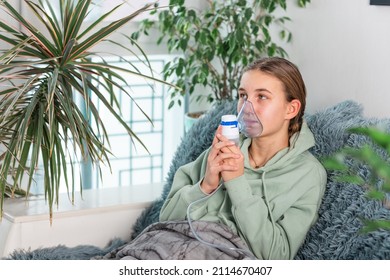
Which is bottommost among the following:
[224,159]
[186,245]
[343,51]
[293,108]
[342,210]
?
[186,245]

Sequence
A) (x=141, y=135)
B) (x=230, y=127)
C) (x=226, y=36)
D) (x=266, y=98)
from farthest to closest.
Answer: (x=141, y=135)
(x=226, y=36)
(x=266, y=98)
(x=230, y=127)

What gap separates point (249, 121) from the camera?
2123mm

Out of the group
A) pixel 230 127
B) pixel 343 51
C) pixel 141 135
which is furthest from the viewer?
pixel 141 135

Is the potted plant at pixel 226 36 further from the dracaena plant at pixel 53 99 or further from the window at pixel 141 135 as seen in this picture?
the dracaena plant at pixel 53 99

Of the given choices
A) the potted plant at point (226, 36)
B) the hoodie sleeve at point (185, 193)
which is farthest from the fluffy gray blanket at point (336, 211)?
the potted plant at point (226, 36)

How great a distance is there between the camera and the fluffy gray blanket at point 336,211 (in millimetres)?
1894

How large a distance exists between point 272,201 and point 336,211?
0.17 meters

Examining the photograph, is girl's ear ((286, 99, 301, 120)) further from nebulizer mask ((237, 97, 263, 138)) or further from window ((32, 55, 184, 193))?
window ((32, 55, 184, 193))

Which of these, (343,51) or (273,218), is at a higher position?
(343,51)

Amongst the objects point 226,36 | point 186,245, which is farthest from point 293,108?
point 226,36

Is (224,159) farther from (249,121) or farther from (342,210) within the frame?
(342,210)

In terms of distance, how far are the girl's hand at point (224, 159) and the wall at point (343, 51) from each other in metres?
0.73

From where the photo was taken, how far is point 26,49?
237 centimetres
